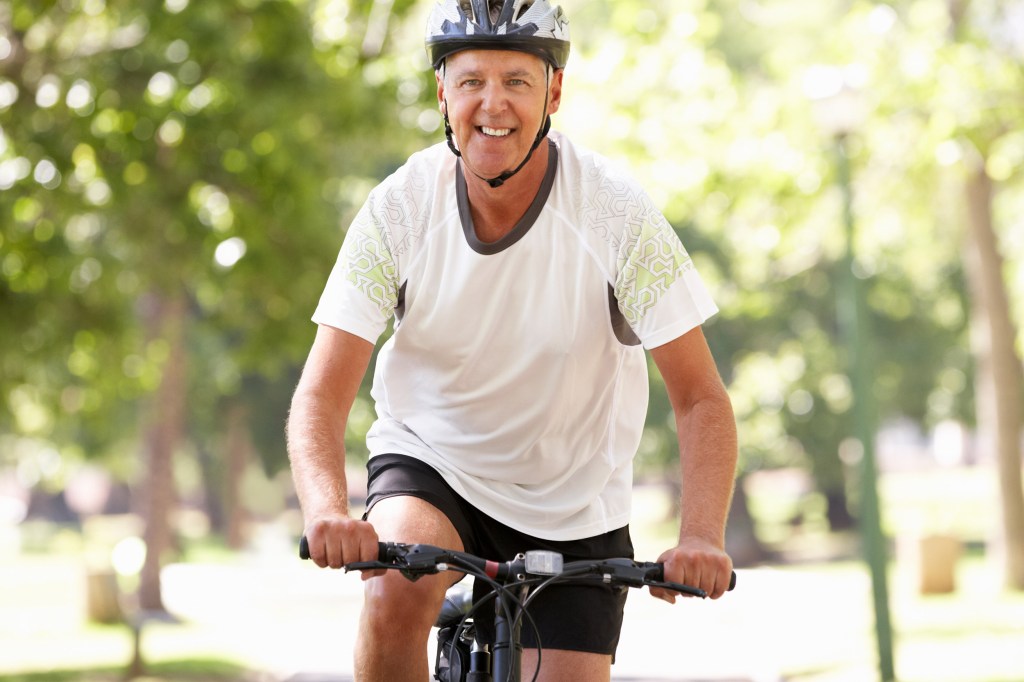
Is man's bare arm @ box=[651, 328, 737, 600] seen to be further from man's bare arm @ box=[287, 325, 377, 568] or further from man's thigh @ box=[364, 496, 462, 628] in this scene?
man's bare arm @ box=[287, 325, 377, 568]

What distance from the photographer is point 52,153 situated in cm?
1227

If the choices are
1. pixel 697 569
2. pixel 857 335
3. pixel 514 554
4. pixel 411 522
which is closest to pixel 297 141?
pixel 857 335

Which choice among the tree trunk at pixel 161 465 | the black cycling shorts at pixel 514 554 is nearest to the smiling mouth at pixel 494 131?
the black cycling shorts at pixel 514 554

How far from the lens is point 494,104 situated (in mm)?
3545

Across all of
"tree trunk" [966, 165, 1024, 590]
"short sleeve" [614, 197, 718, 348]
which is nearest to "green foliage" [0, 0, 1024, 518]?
"tree trunk" [966, 165, 1024, 590]

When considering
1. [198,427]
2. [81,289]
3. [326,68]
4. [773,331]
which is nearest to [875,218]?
[326,68]

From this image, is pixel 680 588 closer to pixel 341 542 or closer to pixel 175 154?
pixel 341 542

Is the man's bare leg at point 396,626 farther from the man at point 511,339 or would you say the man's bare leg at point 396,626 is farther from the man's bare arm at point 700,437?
the man's bare arm at point 700,437

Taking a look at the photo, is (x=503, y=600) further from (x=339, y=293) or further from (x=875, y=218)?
(x=875, y=218)

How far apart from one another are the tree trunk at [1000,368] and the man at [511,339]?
60.3 feet

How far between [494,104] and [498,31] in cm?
17

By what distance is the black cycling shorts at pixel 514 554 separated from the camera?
3689 millimetres

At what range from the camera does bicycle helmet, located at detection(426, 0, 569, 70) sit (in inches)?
140

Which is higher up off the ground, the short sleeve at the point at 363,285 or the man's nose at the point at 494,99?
the man's nose at the point at 494,99
